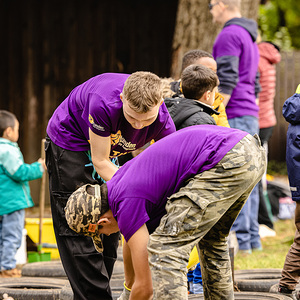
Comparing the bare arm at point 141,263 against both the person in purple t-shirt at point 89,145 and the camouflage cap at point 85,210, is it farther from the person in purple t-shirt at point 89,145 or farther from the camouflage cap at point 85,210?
the person in purple t-shirt at point 89,145

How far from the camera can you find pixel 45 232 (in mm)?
7098

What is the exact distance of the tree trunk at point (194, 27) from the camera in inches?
312

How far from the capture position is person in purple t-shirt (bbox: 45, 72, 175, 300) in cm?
346

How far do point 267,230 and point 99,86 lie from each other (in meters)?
4.55

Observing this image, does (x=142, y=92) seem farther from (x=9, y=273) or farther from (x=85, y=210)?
(x=9, y=273)

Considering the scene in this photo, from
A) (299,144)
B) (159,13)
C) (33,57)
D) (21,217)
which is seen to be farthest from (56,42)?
(299,144)

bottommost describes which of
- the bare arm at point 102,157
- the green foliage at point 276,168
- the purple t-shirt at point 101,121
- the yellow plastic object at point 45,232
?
the green foliage at point 276,168

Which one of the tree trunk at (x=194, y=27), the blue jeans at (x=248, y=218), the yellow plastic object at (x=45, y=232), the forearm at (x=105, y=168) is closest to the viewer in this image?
the forearm at (x=105, y=168)

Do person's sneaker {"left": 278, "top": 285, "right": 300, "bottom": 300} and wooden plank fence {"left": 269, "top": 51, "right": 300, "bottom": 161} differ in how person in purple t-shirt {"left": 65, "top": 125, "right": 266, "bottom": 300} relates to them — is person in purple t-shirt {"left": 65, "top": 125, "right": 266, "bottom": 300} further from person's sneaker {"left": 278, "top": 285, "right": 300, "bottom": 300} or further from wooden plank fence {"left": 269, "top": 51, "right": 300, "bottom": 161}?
wooden plank fence {"left": 269, "top": 51, "right": 300, "bottom": 161}

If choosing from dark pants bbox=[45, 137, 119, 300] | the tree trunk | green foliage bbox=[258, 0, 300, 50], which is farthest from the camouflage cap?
green foliage bbox=[258, 0, 300, 50]

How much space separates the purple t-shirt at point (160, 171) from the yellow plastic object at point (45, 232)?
13.3ft

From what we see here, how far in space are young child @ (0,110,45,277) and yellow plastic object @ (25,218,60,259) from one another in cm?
84

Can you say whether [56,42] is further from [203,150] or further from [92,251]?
[203,150]

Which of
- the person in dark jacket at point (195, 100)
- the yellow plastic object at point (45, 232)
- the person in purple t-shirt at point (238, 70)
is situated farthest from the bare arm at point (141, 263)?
the yellow plastic object at point (45, 232)
